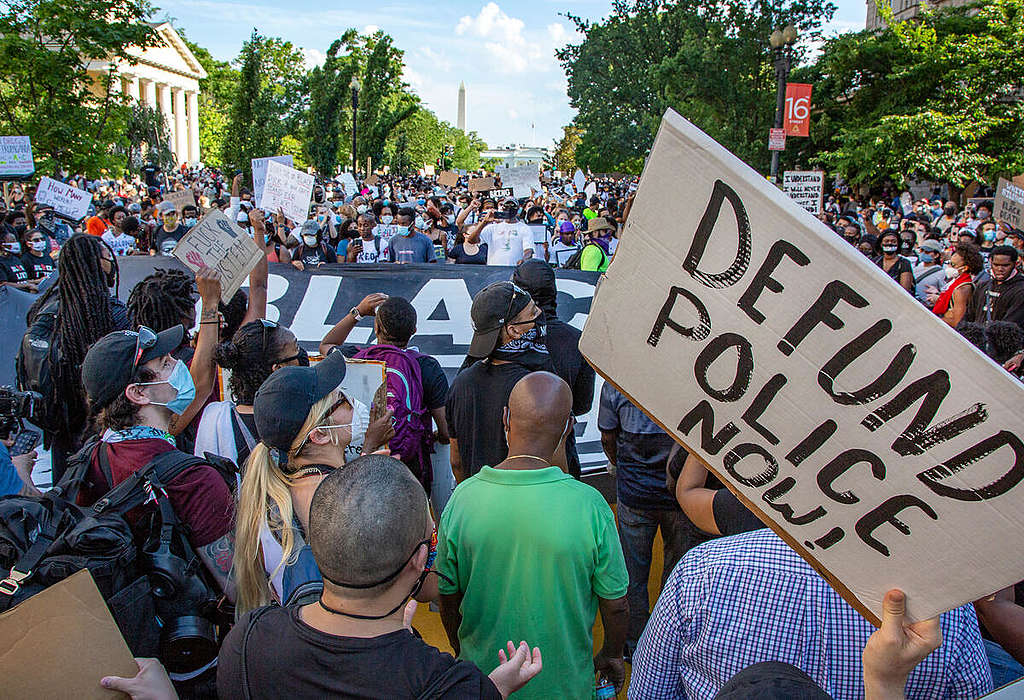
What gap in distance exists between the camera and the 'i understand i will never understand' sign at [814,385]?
1.48 metres

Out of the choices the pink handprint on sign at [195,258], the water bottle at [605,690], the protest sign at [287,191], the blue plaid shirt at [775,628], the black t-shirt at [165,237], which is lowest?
the water bottle at [605,690]

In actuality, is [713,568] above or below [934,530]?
below

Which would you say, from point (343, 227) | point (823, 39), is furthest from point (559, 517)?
point (823, 39)

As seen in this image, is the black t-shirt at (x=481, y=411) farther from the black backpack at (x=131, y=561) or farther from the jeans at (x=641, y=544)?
the black backpack at (x=131, y=561)

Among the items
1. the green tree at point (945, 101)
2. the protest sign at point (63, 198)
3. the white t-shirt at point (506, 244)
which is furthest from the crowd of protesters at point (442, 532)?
the green tree at point (945, 101)

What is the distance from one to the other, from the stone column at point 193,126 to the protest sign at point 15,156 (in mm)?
69495

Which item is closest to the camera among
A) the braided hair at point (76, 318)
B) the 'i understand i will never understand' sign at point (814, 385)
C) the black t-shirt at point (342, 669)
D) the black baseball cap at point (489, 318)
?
the 'i understand i will never understand' sign at point (814, 385)

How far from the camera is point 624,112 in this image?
46250 millimetres

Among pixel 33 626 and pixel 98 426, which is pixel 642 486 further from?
pixel 33 626

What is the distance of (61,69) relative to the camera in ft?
46.6

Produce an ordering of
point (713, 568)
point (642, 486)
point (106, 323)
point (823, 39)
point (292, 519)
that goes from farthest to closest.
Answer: point (823, 39) → point (106, 323) → point (642, 486) → point (292, 519) → point (713, 568)

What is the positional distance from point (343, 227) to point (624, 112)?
38017 millimetres

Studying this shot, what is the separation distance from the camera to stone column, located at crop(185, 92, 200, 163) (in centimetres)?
7730

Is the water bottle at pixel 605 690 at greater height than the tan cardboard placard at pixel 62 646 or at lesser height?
lesser
